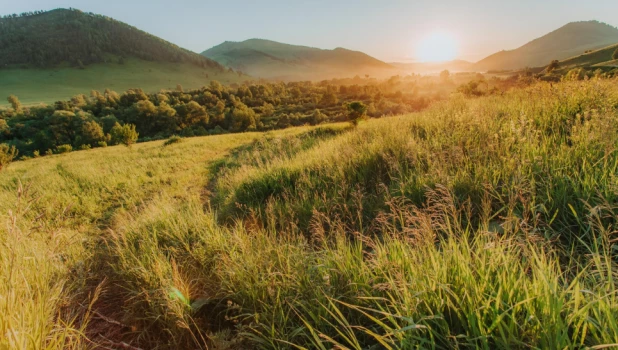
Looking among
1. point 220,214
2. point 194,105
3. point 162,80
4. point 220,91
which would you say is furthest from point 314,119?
point 162,80

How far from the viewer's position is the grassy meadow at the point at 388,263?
4.74ft

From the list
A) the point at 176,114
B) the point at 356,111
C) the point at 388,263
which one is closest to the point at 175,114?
the point at 176,114

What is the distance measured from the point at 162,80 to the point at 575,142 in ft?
573

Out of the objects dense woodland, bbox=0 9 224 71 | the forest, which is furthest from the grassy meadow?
dense woodland, bbox=0 9 224 71

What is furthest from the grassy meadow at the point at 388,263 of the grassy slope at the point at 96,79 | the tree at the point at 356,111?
the grassy slope at the point at 96,79

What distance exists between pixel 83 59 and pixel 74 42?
59.0ft

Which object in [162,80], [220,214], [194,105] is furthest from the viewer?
[162,80]

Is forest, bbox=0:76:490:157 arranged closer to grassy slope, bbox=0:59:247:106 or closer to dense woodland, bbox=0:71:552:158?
dense woodland, bbox=0:71:552:158

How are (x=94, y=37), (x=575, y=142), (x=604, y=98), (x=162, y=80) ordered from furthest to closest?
(x=94, y=37) → (x=162, y=80) → (x=604, y=98) → (x=575, y=142)

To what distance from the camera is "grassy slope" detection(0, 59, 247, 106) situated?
116000 millimetres

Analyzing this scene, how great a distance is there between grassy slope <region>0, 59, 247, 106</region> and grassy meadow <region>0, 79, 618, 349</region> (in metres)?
144

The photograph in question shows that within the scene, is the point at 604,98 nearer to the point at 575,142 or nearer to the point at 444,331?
the point at 575,142

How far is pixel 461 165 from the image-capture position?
369 cm

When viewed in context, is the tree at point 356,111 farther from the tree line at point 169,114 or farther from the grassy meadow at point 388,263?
the tree line at point 169,114
